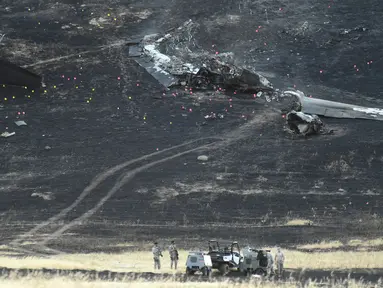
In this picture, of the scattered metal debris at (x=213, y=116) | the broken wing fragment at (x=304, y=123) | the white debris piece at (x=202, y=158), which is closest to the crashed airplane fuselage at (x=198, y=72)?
the scattered metal debris at (x=213, y=116)

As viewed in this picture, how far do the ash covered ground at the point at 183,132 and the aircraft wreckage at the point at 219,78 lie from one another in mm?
843

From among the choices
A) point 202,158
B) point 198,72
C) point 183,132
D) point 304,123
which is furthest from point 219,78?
point 202,158

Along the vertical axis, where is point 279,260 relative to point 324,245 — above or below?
below

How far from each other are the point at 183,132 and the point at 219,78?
6.88m

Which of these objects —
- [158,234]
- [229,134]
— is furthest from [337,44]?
[158,234]

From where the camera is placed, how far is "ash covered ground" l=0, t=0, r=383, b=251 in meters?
33.9

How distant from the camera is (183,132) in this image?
1670 inches

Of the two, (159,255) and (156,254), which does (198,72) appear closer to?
(159,255)

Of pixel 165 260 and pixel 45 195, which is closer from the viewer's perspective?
pixel 165 260

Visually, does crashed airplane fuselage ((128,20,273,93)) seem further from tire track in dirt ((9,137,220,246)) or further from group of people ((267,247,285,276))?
group of people ((267,247,285,276))

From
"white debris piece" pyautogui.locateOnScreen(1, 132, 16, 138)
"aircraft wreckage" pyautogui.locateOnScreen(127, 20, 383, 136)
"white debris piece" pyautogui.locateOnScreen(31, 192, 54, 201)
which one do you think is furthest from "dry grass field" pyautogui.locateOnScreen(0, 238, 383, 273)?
"white debris piece" pyautogui.locateOnScreen(1, 132, 16, 138)

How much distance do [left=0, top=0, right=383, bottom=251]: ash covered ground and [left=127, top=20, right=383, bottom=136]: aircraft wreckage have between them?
84 centimetres

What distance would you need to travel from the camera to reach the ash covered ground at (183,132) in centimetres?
3394

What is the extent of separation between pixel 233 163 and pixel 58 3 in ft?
101
